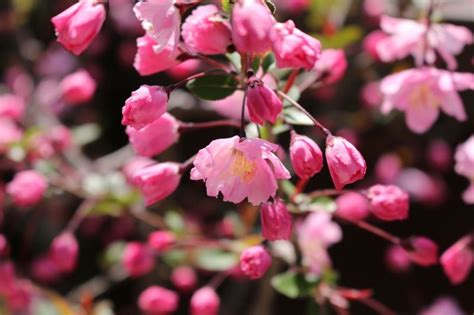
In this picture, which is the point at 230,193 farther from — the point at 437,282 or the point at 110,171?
the point at 437,282

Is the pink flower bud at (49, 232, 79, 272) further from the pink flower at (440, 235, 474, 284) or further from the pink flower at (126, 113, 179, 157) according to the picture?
the pink flower at (440, 235, 474, 284)

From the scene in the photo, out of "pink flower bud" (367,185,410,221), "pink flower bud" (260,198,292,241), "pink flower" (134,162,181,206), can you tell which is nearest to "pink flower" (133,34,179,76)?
"pink flower" (134,162,181,206)

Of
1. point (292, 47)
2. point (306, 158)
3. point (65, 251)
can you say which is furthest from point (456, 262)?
point (65, 251)

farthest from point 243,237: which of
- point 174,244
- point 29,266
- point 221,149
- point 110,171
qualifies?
point 29,266

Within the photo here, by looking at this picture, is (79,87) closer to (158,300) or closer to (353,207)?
(158,300)

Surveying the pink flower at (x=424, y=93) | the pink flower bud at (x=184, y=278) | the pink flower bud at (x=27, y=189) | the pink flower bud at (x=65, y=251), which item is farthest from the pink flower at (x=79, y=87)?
the pink flower at (x=424, y=93)
